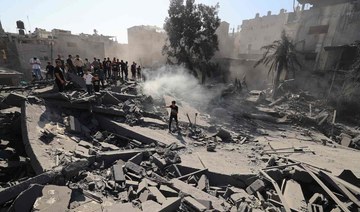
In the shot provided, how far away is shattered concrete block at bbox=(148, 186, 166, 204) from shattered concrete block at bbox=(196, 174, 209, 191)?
4.03 feet

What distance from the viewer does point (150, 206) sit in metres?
4.27

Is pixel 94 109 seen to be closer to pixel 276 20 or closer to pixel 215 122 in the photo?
pixel 215 122

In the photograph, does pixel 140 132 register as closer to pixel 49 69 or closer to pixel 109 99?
pixel 109 99

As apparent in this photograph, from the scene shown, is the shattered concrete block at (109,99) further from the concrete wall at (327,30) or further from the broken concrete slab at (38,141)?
the concrete wall at (327,30)

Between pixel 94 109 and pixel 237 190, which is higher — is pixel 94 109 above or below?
above

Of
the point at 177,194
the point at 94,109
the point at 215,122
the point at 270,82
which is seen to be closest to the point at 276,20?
the point at 270,82

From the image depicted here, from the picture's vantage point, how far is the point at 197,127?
33.8 ft

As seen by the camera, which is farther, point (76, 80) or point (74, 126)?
point (76, 80)

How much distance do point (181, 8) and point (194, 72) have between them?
6631mm

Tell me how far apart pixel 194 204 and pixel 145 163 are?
221cm

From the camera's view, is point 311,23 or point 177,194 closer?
point 177,194

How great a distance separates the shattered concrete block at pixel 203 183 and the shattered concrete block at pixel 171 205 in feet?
3.89

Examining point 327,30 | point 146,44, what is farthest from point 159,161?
point 146,44

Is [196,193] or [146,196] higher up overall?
[146,196]
